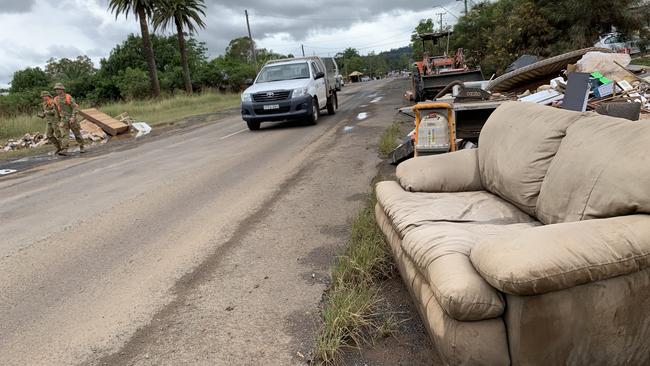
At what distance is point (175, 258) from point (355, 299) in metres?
2.05

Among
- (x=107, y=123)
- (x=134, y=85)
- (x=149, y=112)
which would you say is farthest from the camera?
(x=134, y=85)

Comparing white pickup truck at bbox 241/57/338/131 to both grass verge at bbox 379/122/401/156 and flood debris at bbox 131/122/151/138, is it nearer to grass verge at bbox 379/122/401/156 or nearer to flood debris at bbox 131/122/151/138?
grass verge at bbox 379/122/401/156

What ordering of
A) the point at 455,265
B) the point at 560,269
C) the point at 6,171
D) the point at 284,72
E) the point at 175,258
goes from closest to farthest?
the point at 560,269
the point at 455,265
the point at 175,258
the point at 6,171
the point at 284,72

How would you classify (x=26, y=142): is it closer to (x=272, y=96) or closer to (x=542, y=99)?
(x=272, y=96)

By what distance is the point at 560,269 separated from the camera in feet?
6.90

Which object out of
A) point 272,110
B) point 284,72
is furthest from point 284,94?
point 284,72

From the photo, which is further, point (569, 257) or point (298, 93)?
point (298, 93)

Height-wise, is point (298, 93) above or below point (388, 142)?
above

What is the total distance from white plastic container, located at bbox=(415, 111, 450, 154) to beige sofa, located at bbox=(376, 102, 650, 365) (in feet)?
8.87

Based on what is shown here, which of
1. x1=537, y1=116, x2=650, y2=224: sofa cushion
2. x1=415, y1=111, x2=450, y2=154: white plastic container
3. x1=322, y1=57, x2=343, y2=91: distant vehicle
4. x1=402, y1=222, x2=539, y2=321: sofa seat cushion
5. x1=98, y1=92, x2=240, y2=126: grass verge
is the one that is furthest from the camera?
x1=98, y1=92, x2=240, y2=126: grass verge

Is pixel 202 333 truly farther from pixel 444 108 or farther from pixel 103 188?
pixel 103 188

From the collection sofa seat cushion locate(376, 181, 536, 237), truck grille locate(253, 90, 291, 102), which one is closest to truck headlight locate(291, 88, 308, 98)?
truck grille locate(253, 90, 291, 102)

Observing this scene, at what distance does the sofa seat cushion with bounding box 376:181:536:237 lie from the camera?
10.9 ft

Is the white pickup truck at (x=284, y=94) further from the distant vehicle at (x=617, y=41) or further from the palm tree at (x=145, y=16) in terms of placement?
the palm tree at (x=145, y=16)
